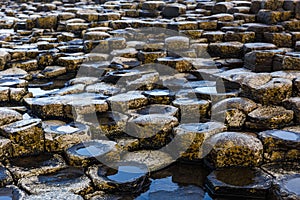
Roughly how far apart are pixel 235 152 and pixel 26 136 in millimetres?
2086

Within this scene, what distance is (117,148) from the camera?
3832mm

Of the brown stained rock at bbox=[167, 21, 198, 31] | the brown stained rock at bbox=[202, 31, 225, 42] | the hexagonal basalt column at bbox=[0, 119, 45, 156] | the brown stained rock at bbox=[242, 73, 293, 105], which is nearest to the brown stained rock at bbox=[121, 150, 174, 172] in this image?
the hexagonal basalt column at bbox=[0, 119, 45, 156]

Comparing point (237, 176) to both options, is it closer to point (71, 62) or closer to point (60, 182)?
point (60, 182)

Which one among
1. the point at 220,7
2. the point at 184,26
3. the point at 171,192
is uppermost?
the point at 220,7

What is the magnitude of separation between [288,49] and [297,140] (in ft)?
9.94

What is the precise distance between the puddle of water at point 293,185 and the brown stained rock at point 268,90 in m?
1.39

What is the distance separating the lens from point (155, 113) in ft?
14.9

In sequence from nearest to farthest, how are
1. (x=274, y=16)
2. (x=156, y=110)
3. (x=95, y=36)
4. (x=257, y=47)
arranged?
(x=156, y=110)
(x=257, y=47)
(x=95, y=36)
(x=274, y=16)

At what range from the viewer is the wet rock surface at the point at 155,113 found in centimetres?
343

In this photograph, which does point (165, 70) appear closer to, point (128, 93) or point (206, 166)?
point (128, 93)

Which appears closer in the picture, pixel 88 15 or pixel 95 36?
pixel 95 36

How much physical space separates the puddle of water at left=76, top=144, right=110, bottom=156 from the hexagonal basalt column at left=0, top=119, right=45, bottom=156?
17.1 inches

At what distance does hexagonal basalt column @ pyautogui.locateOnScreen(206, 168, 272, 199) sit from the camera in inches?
130

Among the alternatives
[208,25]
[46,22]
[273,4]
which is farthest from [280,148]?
[46,22]
